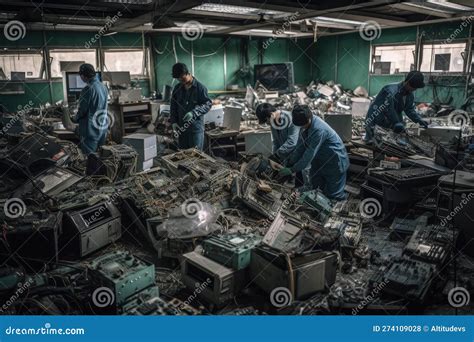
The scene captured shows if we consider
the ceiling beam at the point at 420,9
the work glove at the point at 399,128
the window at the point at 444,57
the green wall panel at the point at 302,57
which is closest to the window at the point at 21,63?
the green wall panel at the point at 302,57

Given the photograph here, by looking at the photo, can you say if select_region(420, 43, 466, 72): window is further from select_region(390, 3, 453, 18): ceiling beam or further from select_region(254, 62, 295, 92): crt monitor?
select_region(254, 62, 295, 92): crt monitor

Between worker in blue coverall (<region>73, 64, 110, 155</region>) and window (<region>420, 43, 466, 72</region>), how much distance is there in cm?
624

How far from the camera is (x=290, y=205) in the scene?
3.30 metres

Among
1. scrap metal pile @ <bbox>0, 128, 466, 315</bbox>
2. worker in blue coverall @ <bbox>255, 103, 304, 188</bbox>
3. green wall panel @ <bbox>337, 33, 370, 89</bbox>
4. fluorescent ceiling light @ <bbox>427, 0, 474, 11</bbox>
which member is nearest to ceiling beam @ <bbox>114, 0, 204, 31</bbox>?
worker in blue coverall @ <bbox>255, 103, 304, 188</bbox>

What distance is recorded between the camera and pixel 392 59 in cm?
860

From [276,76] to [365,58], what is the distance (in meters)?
2.41

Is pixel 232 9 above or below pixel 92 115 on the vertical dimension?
above

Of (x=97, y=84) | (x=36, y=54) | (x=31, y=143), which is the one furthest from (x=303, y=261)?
(x=36, y=54)

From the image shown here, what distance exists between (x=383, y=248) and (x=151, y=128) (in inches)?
174

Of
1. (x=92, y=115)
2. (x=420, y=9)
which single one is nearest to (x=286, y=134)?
(x=92, y=115)

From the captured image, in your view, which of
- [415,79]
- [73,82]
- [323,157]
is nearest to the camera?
[323,157]

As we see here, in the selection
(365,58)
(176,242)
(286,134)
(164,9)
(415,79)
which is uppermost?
(164,9)

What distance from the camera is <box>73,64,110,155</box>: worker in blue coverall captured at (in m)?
4.75

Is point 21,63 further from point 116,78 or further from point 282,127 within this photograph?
point 282,127
